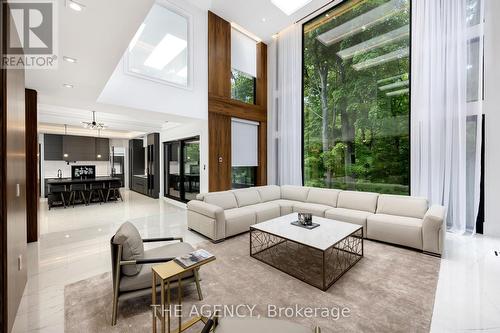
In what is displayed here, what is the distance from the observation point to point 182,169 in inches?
269

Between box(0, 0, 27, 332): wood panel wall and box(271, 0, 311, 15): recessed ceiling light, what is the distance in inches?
205

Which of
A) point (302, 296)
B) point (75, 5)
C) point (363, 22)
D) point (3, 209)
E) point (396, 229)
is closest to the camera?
point (3, 209)

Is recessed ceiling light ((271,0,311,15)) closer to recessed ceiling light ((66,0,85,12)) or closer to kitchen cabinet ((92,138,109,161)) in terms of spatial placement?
recessed ceiling light ((66,0,85,12))

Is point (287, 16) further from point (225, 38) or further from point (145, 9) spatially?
point (145, 9)

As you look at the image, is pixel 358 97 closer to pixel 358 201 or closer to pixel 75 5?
pixel 358 201

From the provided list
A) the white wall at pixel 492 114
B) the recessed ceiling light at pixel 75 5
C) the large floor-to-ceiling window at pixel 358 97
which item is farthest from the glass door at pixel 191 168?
the white wall at pixel 492 114

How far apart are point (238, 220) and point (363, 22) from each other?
5.25m

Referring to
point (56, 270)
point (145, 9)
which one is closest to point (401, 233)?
point (145, 9)

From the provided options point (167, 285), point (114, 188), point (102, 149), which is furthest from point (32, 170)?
point (102, 149)

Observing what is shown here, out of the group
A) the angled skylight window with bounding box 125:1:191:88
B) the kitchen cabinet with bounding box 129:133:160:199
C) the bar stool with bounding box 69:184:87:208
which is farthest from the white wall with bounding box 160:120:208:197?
the bar stool with bounding box 69:184:87:208

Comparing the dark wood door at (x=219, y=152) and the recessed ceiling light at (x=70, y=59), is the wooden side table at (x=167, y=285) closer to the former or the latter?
the recessed ceiling light at (x=70, y=59)

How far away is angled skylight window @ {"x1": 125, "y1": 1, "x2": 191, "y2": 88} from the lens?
4562 mm

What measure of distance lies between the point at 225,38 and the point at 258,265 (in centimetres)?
566

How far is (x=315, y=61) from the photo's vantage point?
595cm
